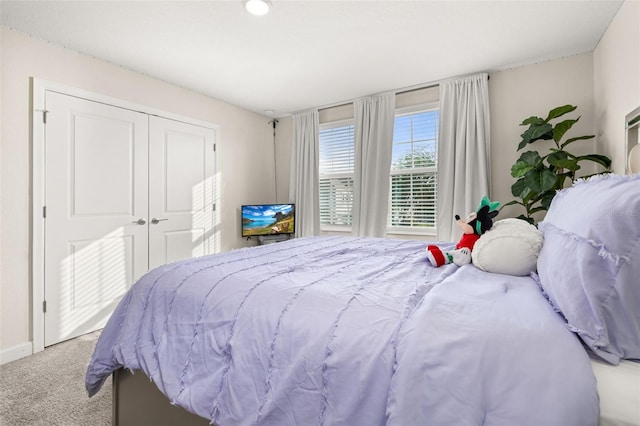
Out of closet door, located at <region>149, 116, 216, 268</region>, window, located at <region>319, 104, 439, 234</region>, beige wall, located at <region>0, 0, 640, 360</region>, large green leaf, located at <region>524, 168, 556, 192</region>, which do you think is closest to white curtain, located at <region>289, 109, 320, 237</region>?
window, located at <region>319, 104, 439, 234</region>

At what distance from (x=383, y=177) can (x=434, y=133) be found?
0.79 m

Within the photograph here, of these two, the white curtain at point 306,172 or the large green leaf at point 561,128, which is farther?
the white curtain at point 306,172

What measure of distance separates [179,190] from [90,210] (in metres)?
0.93

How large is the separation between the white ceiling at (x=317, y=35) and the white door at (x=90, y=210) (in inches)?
25.2

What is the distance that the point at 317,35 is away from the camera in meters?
2.56

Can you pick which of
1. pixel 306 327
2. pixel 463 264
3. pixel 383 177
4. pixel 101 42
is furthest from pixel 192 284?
pixel 383 177

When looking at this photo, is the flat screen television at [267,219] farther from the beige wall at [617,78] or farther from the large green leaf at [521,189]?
the beige wall at [617,78]

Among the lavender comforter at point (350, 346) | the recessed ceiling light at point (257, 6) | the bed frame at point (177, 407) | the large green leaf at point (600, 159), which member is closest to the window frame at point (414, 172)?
the large green leaf at point (600, 159)

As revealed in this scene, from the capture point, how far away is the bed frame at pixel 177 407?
63 centimetres

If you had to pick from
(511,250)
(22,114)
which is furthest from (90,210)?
(511,250)

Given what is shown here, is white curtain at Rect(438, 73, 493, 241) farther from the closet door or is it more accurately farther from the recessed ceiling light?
the closet door

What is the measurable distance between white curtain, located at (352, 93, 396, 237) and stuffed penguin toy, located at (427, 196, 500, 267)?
2126 mm

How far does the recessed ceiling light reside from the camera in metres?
2.14

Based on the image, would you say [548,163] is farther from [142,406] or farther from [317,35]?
[142,406]
